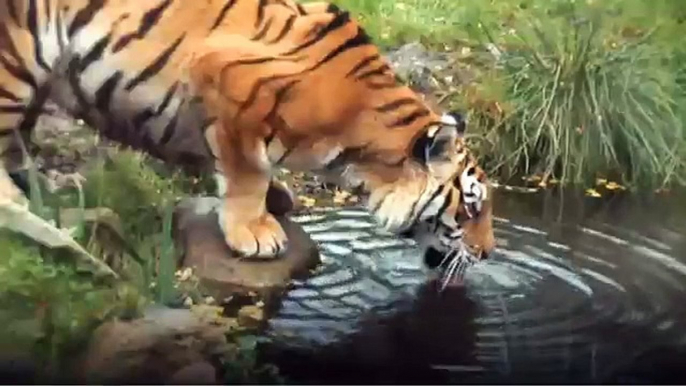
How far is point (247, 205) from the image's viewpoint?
5.43ft

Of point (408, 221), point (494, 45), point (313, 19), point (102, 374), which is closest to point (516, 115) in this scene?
point (494, 45)

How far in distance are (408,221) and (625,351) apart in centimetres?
37

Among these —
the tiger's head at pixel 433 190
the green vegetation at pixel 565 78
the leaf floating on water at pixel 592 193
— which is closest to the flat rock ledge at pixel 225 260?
the tiger's head at pixel 433 190

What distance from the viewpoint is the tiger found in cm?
162

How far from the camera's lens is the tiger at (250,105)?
5.33ft

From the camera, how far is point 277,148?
64.9 inches

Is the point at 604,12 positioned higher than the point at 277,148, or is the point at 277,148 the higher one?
the point at 604,12

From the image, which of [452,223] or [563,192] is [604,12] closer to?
[563,192]

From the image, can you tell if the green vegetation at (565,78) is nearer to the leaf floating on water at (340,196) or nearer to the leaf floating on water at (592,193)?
the leaf floating on water at (592,193)

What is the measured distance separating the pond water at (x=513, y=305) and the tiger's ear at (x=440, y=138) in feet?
0.37

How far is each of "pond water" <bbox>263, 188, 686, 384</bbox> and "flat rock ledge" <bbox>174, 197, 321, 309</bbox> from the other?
0.07 feet

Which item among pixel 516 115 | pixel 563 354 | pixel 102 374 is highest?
pixel 516 115

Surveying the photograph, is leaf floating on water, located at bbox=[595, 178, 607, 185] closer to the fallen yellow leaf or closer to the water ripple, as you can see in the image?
the water ripple

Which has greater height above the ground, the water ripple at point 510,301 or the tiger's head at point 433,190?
the tiger's head at point 433,190
